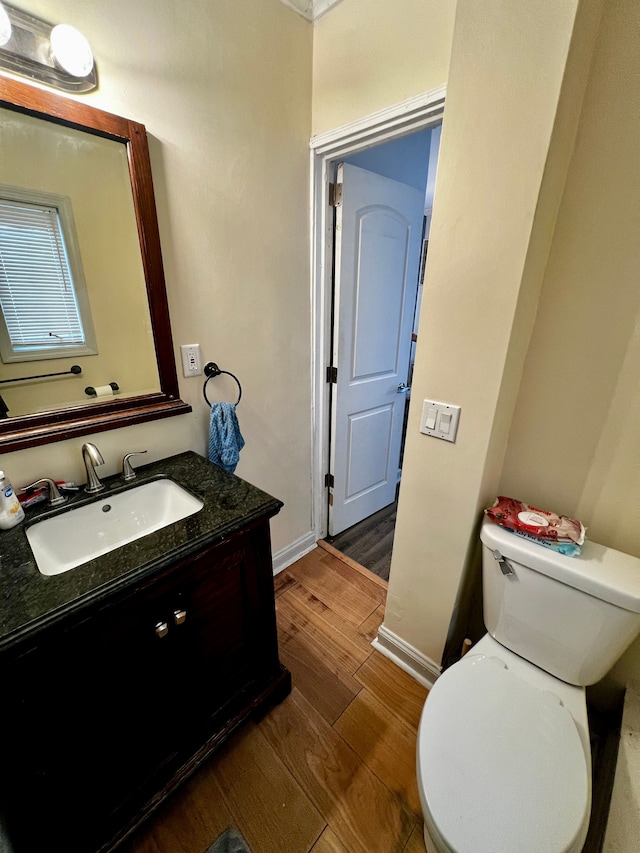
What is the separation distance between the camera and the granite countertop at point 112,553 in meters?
0.69

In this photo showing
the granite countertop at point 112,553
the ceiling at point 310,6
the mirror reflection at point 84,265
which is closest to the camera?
the granite countertop at point 112,553

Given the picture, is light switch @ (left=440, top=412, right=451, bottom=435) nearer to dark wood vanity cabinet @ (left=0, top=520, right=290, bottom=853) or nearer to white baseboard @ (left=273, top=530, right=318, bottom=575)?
dark wood vanity cabinet @ (left=0, top=520, right=290, bottom=853)

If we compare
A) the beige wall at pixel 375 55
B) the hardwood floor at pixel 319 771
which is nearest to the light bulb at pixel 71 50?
the beige wall at pixel 375 55

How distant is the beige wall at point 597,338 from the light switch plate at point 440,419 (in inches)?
10.1

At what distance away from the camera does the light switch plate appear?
105cm

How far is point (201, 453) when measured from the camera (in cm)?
144

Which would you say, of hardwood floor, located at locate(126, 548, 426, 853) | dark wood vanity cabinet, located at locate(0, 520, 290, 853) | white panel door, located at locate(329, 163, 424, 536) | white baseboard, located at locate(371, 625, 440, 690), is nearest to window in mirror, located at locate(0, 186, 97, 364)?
dark wood vanity cabinet, located at locate(0, 520, 290, 853)

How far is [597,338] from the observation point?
961mm

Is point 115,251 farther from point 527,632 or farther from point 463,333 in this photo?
point 527,632

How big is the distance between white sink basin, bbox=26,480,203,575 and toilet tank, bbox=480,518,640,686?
0.95 m

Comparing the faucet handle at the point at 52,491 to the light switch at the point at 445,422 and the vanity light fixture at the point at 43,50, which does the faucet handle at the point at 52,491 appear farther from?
the light switch at the point at 445,422

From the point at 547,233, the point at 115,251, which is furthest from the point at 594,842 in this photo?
the point at 115,251

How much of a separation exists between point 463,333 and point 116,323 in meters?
1.08

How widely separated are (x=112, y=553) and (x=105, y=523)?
0.30m
